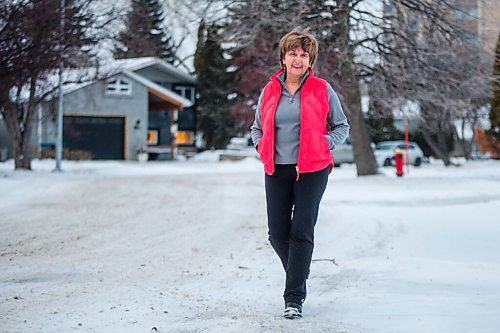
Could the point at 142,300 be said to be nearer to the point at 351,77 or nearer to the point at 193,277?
the point at 193,277

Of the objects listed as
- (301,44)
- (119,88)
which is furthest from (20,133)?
(301,44)

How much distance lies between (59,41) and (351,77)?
7.71 metres

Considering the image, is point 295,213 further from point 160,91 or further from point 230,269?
point 160,91

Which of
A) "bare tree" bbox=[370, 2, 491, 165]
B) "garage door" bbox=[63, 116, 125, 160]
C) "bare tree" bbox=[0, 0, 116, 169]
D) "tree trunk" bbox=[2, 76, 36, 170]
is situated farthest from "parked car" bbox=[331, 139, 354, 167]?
"bare tree" bbox=[370, 2, 491, 165]

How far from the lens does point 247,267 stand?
624cm

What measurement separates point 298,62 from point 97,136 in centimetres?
3497

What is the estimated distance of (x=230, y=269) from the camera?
614cm

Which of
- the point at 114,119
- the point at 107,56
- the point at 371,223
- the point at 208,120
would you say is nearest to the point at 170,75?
the point at 208,120

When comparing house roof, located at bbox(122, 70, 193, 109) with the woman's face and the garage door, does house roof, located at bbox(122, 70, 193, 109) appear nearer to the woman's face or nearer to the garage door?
the garage door

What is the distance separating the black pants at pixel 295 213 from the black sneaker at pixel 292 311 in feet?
0.11

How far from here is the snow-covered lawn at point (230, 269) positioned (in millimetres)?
4234

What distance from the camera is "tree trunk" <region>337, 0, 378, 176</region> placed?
52.0 feet

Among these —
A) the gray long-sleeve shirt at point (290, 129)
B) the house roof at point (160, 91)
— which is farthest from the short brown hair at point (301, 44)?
the house roof at point (160, 91)

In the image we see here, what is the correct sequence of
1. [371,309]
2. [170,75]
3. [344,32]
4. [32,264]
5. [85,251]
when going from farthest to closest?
[170,75]
[344,32]
[85,251]
[32,264]
[371,309]
